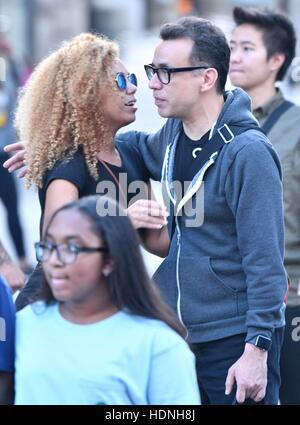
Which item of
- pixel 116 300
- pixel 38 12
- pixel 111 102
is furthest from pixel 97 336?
pixel 38 12

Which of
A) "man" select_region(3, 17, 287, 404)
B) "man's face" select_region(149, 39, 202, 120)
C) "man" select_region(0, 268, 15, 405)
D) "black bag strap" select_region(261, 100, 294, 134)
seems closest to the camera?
"man" select_region(0, 268, 15, 405)

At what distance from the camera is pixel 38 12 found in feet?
78.9

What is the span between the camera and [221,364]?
153 inches

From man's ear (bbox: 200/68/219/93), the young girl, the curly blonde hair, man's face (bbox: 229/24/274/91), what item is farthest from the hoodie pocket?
man's face (bbox: 229/24/274/91)

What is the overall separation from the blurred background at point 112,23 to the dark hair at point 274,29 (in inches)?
236

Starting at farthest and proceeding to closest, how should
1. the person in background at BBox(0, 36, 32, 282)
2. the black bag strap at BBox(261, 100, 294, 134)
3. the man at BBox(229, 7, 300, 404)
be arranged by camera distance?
the person in background at BBox(0, 36, 32, 282) → the black bag strap at BBox(261, 100, 294, 134) → the man at BBox(229, 7, 300, 404)

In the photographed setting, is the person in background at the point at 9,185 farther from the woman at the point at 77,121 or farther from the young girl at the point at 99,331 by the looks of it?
the young girl at the point at 99,331

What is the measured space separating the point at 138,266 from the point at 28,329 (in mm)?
355

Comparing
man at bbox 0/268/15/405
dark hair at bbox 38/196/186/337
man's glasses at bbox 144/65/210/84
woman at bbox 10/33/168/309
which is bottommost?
man at bbox 0/268/15/405

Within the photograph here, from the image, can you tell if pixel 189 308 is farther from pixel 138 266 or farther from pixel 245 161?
pixel 138 266

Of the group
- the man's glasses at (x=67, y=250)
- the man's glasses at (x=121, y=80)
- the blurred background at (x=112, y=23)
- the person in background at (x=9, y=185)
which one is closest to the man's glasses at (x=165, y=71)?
the man's glasses at (x=121, y=80)

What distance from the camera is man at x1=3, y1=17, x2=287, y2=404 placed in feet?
12.2

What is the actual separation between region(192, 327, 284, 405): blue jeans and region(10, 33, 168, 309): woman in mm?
443

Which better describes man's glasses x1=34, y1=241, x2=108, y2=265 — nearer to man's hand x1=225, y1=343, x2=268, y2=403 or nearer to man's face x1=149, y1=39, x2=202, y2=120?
man's hand x1=225, y1=343, x2=268, y2=403
